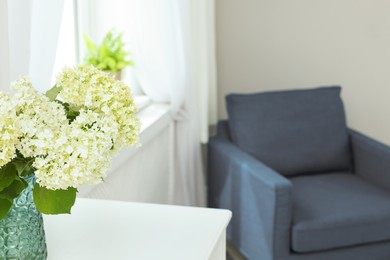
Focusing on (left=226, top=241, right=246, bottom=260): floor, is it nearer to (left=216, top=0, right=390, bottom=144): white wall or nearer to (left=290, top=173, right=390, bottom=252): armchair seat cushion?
(left=290, top=173, right=390, bottom=252): armchair seat cushion

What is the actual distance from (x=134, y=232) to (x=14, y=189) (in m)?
0.37

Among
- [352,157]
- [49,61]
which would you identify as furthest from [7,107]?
[352,157]

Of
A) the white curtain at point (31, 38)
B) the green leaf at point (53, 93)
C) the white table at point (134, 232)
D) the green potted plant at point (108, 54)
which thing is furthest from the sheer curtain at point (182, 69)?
the green leaf at point (53, 93)

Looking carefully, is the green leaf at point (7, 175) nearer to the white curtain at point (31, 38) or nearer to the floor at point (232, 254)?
the white curtain at point (31, 38)

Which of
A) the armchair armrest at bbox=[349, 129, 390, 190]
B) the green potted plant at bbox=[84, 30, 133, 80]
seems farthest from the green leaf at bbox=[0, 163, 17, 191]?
the armchair armrest at bbox=[349, 129, 390, 190]

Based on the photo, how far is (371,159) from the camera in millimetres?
3393

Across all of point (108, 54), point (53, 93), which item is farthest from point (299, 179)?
point (53, 93)

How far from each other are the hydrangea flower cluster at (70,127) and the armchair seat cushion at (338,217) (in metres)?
1.66

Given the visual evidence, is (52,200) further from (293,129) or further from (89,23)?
(293,129)

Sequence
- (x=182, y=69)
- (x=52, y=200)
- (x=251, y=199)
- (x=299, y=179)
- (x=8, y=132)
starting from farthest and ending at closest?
(x=299, y=179)
(x=182, y=69)
(x=251, y=199)
(x=52, y=200)
(x=8, y=132)

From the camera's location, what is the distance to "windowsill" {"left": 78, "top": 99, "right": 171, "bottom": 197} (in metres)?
2.61

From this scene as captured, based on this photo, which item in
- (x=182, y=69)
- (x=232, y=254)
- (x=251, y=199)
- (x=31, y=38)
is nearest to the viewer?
(x=31, y=38)

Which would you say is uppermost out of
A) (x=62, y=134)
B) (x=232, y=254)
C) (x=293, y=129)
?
(x=62, y=134)

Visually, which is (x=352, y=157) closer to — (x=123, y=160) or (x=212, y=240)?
(x=123, y=160)
